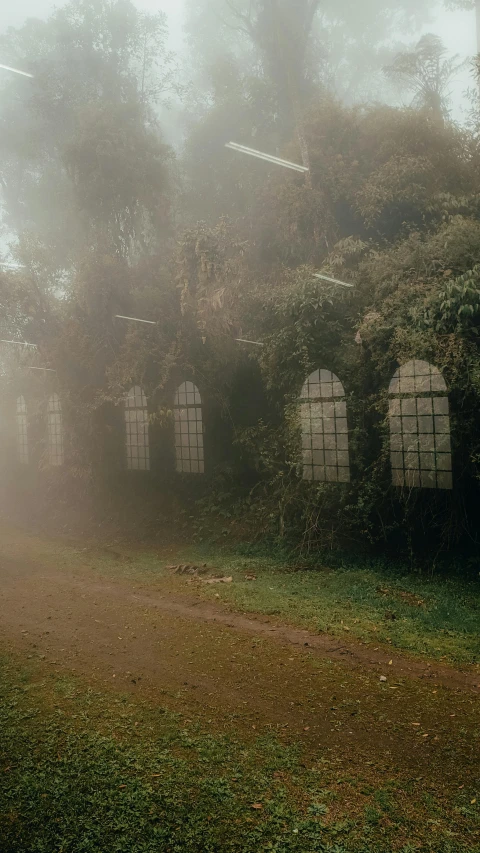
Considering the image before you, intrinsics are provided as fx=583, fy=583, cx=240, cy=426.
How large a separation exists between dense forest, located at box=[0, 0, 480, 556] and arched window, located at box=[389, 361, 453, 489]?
0.14 m

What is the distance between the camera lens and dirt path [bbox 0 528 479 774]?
357 centimetres

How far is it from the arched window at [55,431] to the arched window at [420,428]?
26.8ft

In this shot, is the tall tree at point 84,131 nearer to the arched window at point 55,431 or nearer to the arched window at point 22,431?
the arched window at point 55,431

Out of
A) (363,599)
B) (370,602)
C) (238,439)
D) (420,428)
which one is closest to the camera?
(370,602)

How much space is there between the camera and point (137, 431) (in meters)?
11.9

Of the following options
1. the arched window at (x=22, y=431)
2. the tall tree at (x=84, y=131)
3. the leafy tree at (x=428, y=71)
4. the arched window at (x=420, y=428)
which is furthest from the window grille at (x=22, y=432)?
the leafy tree at (x=428, y=71)

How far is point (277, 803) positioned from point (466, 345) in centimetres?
525

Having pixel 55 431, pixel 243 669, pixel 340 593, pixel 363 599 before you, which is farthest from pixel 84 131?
pixel 243 669

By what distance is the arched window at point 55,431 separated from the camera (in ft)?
43.2

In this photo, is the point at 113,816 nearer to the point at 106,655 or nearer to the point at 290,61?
the point at 106,655

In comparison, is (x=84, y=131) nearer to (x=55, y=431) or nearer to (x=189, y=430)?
(x=55, y=431)

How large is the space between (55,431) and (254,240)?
6217 mm

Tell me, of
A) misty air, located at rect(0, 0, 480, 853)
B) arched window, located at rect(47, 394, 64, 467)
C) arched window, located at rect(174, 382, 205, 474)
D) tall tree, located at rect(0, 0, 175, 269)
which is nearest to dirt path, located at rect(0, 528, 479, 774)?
misty air, located at rect(0, 0, 480, 853)

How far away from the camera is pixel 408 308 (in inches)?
286
